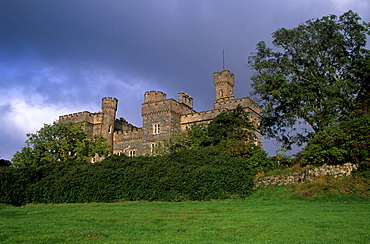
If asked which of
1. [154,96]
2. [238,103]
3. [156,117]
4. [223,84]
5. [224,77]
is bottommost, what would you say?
[156,117]

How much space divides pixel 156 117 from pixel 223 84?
9170mm

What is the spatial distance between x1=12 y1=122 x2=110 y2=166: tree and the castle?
4855 millimetres

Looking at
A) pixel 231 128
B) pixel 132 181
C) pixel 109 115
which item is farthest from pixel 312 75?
pixel 109 115

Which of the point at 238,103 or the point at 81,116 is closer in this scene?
the point at 238,103

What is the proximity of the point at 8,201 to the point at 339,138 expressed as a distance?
20.0m

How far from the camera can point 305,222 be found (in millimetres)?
11336

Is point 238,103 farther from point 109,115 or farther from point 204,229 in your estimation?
point 204,229

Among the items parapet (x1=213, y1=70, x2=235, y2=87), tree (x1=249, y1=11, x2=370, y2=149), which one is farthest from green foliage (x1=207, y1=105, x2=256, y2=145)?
parapet (x1=213, y1=70, x2=235, y2=87)

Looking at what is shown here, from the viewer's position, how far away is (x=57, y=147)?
33.1m

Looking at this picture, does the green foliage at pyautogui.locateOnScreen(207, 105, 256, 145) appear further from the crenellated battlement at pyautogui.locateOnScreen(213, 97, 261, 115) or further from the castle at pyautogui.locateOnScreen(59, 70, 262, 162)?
the crenellated battlement at pyautogui.locateOnScreen(213, 97, 261, 115)

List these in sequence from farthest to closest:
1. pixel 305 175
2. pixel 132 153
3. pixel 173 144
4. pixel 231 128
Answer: pixel 132 153, pixel 173 144, pixel 231 128, pixel 305 175

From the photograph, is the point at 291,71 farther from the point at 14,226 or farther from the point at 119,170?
the point at 14,226

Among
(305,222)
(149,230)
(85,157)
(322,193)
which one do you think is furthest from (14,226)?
(85,157)

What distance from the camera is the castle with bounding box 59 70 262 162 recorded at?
35312 millimetres
